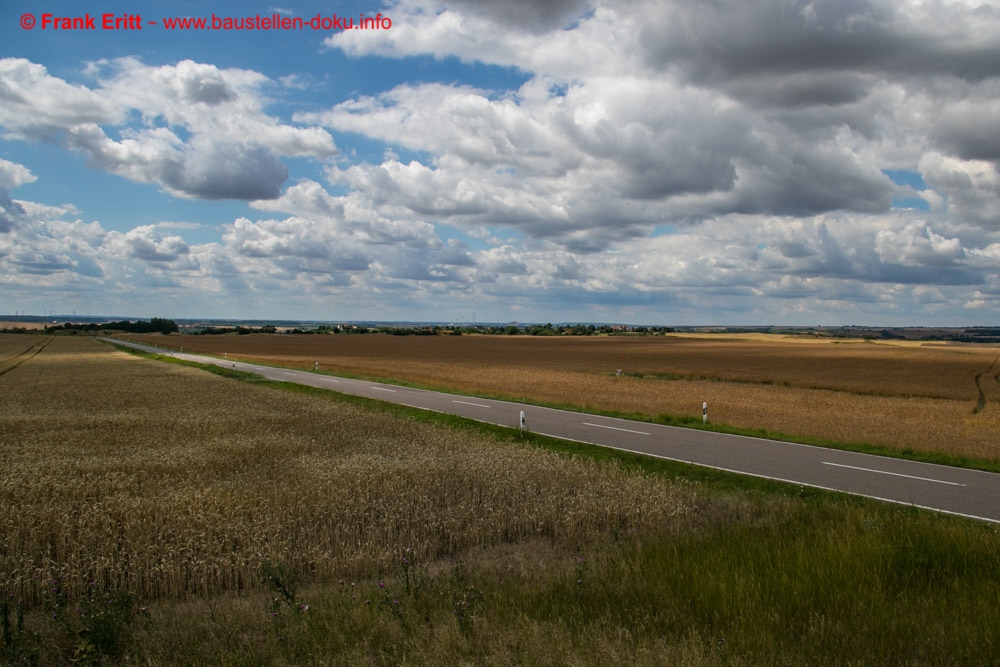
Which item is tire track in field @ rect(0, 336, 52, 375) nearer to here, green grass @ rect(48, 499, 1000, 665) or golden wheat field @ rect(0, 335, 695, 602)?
golden wheat field @ rect(0, 335, 695, 602)

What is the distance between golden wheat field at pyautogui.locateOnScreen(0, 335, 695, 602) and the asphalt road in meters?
3.40

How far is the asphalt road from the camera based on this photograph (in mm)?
11609

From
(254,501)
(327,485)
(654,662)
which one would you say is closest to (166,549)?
(254,501)

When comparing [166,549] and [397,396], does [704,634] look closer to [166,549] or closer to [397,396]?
[166,549]

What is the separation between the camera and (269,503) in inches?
358

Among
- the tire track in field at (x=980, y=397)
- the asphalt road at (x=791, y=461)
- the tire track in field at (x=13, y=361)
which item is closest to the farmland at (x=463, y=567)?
the asphalt road at (x=791, y=461)

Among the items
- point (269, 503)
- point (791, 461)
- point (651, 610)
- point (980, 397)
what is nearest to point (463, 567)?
point (651, 610)

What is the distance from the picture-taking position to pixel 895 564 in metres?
7.16

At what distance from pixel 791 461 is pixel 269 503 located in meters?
11.2

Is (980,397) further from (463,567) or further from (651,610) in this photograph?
(463,567)

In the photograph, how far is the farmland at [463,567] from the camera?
18.1ft

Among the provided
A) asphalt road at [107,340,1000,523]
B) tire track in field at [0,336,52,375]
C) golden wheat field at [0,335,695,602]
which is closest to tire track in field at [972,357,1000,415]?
asphalt road at [107,340,1000,523]

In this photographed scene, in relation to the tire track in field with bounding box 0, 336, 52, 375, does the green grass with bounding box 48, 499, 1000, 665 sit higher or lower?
higher

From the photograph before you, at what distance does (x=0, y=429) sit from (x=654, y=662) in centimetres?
1841
